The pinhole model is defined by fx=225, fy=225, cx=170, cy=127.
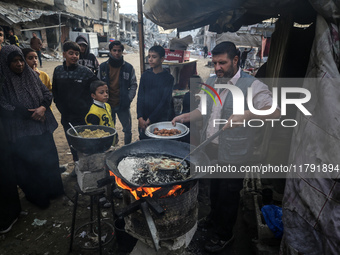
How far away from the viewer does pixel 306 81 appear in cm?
210

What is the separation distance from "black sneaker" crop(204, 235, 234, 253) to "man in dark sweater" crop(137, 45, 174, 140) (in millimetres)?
2598

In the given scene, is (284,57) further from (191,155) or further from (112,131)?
(112,131)

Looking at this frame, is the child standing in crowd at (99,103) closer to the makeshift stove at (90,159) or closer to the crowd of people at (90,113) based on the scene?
the crowd of people at (90,113)

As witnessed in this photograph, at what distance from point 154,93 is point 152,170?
8.84 feet

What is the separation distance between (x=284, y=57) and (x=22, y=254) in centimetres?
513

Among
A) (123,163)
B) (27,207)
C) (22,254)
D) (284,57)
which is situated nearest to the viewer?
(123,163)

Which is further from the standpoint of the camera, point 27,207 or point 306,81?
point 27,207

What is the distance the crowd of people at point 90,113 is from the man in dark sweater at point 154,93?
0.07 feet

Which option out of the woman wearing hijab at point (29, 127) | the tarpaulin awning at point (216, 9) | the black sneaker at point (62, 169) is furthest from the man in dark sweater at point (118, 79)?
the tarpaulin awning at point (216, 9)

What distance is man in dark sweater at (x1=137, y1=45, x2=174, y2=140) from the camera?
5.08 meters

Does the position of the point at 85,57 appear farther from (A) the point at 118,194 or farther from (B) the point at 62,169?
(A) the point at 118,194

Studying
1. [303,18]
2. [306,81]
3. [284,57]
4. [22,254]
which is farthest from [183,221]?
[303,18]

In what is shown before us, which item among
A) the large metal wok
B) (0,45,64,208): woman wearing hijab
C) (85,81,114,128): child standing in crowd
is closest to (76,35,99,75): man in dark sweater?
(0,45,64,208): woman wearing hijab

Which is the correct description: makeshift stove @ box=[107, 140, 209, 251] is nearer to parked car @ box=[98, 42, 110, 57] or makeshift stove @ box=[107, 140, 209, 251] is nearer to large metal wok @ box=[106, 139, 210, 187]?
large metal wok @ box=[106, 139, 210, 187]
